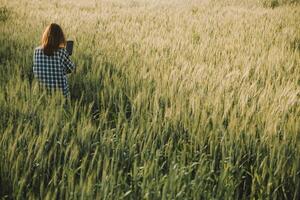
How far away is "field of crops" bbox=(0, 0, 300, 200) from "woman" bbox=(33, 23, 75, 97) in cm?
14

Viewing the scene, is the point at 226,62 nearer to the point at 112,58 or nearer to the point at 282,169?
the point at 112,58

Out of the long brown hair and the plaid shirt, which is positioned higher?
the long brown hair

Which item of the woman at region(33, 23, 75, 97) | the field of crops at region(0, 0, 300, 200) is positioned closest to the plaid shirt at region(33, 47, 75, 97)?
the woman at region(33, 23, 75, 97)

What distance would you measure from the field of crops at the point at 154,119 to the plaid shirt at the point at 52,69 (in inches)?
5.5

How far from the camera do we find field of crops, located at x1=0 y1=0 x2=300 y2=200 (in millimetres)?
1401

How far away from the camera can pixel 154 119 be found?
6.15ft

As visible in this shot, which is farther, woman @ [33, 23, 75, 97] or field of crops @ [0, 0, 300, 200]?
woman @ [33, 23, 75, 97]

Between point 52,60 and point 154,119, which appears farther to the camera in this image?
point 52,60

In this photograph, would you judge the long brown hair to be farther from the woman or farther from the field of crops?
the field of crops

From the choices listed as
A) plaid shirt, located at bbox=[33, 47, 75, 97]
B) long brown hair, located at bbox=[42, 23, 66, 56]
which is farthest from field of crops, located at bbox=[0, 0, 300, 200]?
long brown hair, located at bbox=[42, 23, 66, 56]

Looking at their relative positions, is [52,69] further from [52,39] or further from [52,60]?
[52,39]

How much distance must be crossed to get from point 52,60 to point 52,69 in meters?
0.08

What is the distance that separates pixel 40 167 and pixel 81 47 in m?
2.59

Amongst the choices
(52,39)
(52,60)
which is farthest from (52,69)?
(52,39)
